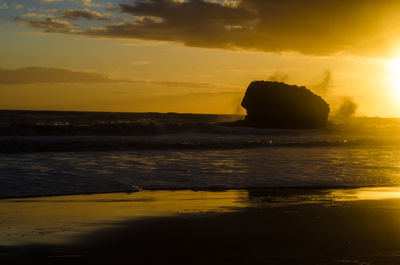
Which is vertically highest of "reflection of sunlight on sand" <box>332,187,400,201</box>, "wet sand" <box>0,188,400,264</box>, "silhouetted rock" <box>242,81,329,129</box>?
"silhouetted rock" <box>242,81,329,129</box>

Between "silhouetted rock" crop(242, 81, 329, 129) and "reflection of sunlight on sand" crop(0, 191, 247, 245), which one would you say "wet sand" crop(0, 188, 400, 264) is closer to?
"reflection of sunlight on sand" crop(0, 191, 247, 245)

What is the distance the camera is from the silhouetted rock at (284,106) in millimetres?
47250

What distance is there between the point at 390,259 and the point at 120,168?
10511 mm

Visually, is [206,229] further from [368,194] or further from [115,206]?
[368,194]

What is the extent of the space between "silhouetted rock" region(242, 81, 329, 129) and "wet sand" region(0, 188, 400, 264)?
37222 millimetres

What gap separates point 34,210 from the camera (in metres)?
8.34

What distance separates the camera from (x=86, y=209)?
8.55m

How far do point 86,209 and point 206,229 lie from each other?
266 cm

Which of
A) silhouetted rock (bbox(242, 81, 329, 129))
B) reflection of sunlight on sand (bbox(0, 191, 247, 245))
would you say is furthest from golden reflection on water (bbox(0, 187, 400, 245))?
silhouetted rock (bbox(242, 81, 329, 129))

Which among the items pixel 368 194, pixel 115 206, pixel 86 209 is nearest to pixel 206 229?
pixel 115 206

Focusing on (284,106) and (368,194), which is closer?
(368,194)

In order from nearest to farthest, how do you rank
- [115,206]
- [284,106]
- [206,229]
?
[206,229]
[115,206]
[284,106]

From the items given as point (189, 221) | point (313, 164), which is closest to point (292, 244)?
point (189, 221)

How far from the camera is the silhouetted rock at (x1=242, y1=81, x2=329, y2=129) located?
1860 inches
